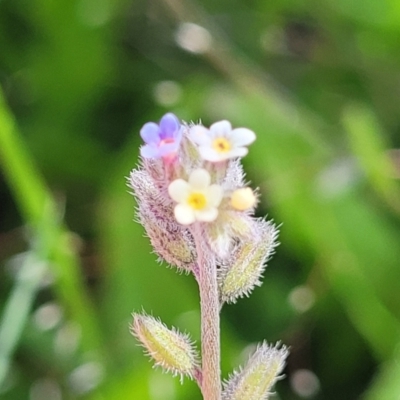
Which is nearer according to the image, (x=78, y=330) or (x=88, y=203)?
(x=78, y=330)

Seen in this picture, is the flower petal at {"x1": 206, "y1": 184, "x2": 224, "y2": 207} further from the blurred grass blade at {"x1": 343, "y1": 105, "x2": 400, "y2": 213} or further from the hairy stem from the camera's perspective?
the blurred grass blade at {"x1": 343, "y1": 105, "x2": 400, "y2": 213}

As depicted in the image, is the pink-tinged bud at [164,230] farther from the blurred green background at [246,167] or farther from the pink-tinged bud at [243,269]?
→ the blurred green background at [246,167]

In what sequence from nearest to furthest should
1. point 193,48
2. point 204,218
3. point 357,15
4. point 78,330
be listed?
1. point 204,218
2. point 78,330
3. point 193,48
4. point 357,15

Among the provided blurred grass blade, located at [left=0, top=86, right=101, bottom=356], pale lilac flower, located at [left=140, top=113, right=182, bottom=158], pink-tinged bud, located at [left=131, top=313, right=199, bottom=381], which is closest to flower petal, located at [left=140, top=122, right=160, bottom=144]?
pale lilac flower, located at [left=140, top=113, right=182, bottom=158]

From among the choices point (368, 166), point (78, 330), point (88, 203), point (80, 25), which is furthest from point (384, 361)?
point (80, 25)

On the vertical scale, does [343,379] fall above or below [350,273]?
below

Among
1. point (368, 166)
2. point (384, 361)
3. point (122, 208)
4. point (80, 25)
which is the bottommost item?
point (384, 361)

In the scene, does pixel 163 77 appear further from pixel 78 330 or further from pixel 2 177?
pixel 78 330
